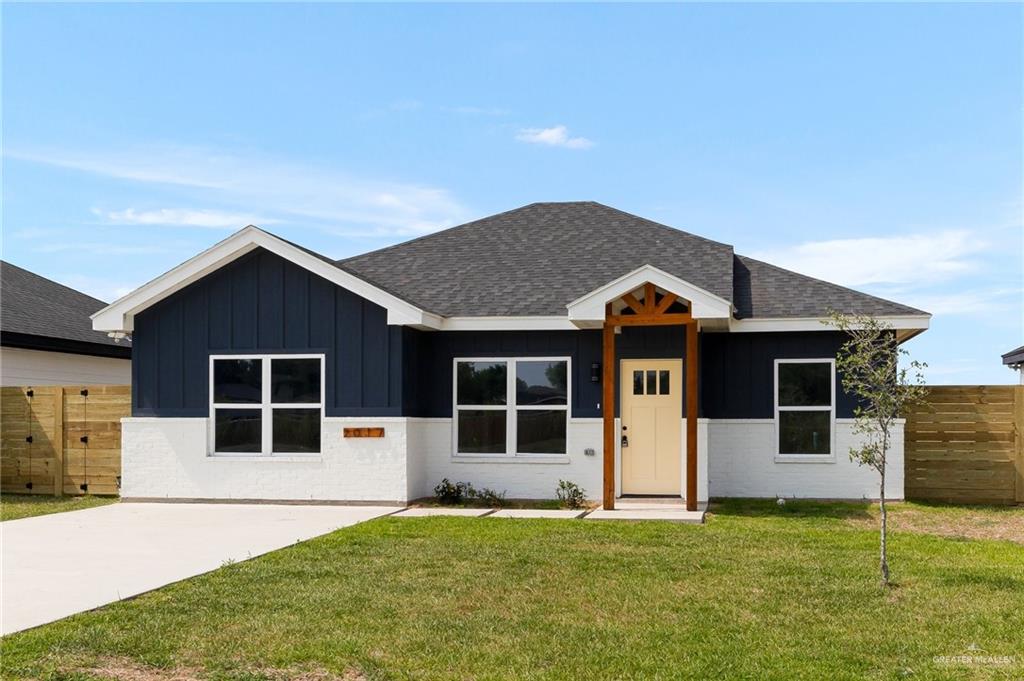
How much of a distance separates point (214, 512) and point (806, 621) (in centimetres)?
979

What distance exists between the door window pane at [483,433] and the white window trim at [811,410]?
434 centimetres

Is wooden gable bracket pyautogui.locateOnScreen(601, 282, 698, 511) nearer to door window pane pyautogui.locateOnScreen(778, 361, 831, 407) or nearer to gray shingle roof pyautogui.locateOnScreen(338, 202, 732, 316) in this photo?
gray shingle roof pyautogui.locateOnScreen(338, 202, 732, 316)

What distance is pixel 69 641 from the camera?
7414 mm

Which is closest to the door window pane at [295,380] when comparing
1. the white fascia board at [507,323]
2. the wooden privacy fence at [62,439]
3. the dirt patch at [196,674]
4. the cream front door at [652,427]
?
the white fascia board at [507,323]

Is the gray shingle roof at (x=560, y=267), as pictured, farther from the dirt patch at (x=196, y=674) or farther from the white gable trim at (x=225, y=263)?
the dirt patch at (x=196, y=674)

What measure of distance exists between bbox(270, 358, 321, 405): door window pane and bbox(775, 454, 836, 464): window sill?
7378mm

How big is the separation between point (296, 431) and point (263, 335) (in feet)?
5.28

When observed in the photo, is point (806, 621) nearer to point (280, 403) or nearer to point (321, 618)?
point (321, 618)

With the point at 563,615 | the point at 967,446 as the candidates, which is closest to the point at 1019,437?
the point at 967,446

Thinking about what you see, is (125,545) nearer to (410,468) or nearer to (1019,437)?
(410,468)

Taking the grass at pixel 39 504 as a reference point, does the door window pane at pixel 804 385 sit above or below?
above

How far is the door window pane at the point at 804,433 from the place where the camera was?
16.6 meters

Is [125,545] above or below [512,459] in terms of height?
below

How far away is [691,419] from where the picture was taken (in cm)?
1473
